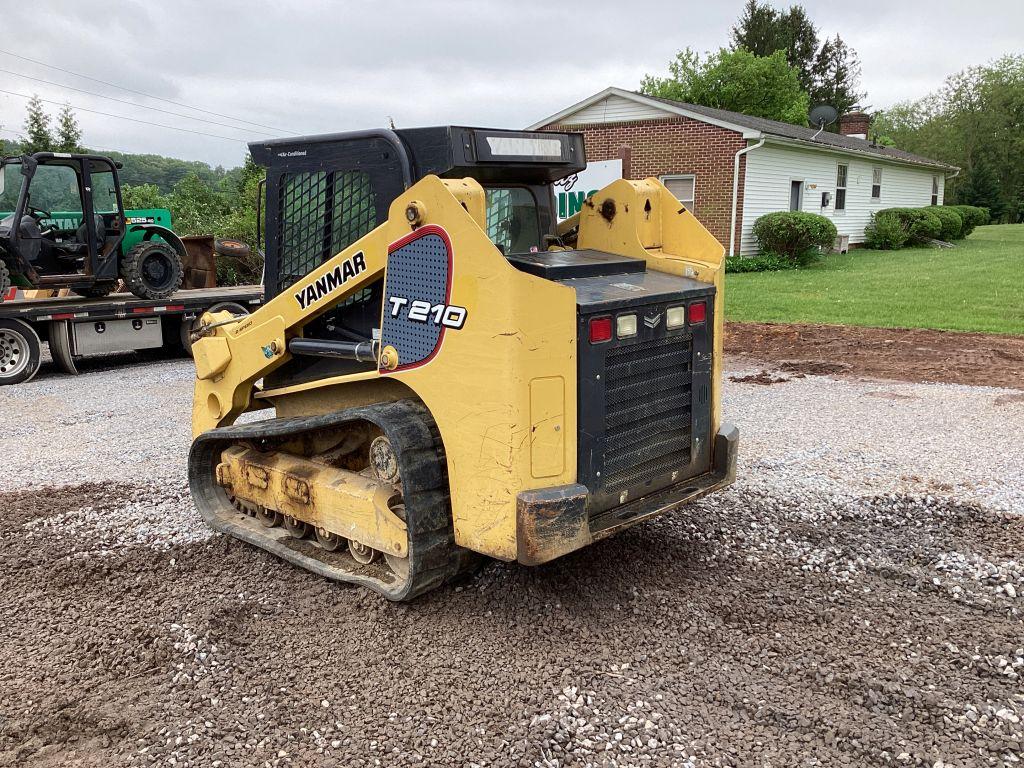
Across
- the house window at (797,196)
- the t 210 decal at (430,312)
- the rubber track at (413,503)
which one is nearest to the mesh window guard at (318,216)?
the t 210 decal at (430,312)

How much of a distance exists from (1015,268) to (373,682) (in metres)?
21.9

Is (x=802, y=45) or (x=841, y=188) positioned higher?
(x=802, y=45)

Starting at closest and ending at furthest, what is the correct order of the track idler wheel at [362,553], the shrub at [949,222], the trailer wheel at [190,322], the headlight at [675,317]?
1. the headlight at [675,317]
2. the track idler wheel at [362,553]
3. the trailer wheel at [190,322]
4. the shrub at [949,222]

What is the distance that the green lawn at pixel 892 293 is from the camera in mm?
13352

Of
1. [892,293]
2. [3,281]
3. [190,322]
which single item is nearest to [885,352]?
[892,293]

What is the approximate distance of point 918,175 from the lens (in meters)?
33.9

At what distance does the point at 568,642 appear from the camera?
148 inches

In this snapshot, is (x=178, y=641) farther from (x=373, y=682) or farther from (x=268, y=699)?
(x=373, y=682)

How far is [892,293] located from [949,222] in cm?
1822

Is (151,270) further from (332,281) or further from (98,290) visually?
(332,281)

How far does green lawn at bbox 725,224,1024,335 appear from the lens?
13.4 meters

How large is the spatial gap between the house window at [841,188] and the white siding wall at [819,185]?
19 centimetres

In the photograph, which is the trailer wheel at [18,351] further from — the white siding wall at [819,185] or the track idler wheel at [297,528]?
the white siding wall at [819,185]

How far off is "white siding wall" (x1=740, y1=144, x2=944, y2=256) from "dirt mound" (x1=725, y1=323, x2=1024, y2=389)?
10691 mm
